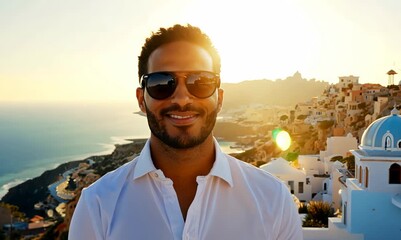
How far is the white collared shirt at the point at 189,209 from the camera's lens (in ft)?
6.36

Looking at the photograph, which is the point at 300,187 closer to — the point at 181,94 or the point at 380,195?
the point at 380,195

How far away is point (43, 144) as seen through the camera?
10212 cm

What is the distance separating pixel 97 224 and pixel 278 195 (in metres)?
0.91

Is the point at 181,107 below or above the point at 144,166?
above

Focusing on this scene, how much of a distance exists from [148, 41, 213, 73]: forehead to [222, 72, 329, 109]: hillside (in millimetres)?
103751

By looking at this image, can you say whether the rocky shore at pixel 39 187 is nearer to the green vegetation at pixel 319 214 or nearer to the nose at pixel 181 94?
the green vegetation at pixel 319 214

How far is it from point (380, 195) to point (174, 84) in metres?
Result: 9.28

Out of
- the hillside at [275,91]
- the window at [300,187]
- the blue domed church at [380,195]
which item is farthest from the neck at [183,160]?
the hillside at [275,91]

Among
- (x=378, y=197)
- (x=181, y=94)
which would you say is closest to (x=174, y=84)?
(x=181, y=94)

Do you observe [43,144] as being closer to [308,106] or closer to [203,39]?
[308,106]

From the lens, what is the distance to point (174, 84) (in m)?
2.09

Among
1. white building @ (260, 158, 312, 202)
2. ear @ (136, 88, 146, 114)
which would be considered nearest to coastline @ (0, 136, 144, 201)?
white building @ (260, 158, 312, 202)

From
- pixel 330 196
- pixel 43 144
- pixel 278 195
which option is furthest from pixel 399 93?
pixel 43 144

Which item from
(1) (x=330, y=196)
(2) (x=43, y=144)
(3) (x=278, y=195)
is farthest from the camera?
(2) (x=43, y=144)
